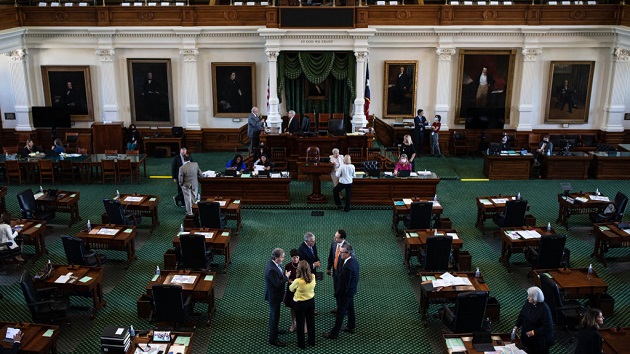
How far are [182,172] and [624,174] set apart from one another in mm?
12736

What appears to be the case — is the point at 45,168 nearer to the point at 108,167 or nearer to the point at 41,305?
the point at 108,167

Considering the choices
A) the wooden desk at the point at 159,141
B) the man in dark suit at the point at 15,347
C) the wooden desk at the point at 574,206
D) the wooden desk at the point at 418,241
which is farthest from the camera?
the wooden desk at the point at 159,141

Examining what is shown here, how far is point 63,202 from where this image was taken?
13562mm

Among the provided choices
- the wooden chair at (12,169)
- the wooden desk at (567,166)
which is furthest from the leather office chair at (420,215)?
the wooden chair at (12,169)

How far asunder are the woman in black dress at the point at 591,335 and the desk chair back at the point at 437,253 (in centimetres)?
333

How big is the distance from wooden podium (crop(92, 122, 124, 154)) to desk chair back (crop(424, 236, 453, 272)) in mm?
12759

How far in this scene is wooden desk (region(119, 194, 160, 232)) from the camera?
13258 mm

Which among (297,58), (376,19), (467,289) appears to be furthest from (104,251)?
(376,19)

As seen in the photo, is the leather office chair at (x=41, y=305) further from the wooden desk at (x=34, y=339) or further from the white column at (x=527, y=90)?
the white column at (x=527, y=90)

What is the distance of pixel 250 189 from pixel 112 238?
4517mm

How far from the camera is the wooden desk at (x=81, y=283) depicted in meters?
9.64

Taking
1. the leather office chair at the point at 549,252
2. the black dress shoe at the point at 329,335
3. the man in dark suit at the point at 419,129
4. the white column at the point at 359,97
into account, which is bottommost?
the black dress shoe at the point at 329,335

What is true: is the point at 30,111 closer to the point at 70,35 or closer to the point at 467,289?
the point at 70,35

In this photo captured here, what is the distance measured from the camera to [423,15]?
63.7 ft
